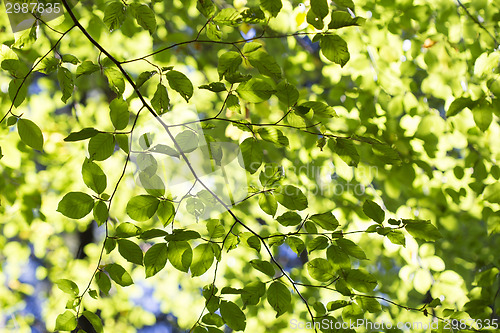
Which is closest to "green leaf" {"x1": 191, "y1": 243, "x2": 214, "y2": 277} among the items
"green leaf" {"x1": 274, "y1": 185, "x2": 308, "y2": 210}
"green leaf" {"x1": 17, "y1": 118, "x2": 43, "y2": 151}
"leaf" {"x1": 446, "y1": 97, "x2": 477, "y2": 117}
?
"green leaf" {"x1": 274, "y1": 185, "x2": 308, "y2": 210}

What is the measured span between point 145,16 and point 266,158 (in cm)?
144

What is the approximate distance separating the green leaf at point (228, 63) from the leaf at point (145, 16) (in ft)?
0.67

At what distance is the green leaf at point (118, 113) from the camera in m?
0.78

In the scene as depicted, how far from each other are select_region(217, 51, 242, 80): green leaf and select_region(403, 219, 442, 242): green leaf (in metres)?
0.57

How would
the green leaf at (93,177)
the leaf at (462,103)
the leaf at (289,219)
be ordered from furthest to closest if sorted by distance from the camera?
1. the leaf at (462,103)
2. the leaf at (289,219)
3. the green leaf at (93,177)

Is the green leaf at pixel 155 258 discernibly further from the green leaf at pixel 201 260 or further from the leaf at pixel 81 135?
the leaf at pixel 81 135

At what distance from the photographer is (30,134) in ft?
2.71

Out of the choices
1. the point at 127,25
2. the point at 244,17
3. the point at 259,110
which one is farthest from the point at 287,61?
the point at 244,17

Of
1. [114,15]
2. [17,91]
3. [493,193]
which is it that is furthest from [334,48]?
[493,193]

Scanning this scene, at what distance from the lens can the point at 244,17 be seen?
0.78m

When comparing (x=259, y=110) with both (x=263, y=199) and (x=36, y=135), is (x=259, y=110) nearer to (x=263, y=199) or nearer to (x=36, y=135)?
(x=263, y=199)

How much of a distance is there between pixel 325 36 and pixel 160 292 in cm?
272

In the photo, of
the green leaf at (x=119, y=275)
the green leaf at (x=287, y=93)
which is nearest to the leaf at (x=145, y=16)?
the green leaf at (x=287, y=93)

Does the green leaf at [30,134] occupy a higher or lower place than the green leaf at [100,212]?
higher
